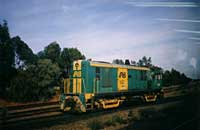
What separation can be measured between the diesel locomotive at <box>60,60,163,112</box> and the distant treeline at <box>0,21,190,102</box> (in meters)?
4.85

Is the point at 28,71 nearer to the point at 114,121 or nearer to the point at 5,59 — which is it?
the point at 5,59

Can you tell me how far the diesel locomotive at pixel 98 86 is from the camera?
935 centimetres

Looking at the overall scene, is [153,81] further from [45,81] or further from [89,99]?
[45,81]

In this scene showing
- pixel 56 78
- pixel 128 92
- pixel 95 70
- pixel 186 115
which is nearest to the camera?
pixel 186 115

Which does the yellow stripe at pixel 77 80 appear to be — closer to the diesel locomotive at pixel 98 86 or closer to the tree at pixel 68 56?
the diesel locomotive at pixel 98 86

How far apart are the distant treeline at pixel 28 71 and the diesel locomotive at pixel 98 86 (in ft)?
15.9

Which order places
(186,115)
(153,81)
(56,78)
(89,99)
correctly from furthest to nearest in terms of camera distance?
(56,78), (153,81), (89,99), (186,115)

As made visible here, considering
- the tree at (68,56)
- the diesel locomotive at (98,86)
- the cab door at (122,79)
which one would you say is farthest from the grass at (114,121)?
the tree at (68,56)

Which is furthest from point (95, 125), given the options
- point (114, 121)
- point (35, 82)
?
point (35, 82)

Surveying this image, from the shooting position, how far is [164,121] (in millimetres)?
7586

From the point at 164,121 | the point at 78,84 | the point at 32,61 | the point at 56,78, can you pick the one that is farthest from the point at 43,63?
the point at 164,121

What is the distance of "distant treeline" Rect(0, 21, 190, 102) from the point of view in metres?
13.9

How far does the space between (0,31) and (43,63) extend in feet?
12.9

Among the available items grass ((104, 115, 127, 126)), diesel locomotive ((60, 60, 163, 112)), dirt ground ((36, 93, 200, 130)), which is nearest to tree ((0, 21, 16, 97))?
diesel locomotive ((60, 60, 163, 112))
